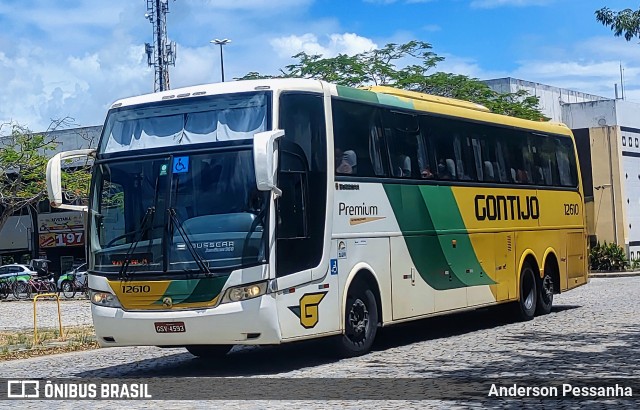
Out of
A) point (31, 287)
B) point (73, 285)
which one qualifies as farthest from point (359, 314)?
point (31, 287)

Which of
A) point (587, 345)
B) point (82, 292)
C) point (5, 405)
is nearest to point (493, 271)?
point (587, 345)

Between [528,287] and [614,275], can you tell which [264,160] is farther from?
[614,275]

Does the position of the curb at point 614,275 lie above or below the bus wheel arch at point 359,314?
below

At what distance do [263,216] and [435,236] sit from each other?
15.3 feet

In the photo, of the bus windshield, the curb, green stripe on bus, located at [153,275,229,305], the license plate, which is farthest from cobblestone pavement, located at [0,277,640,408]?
the curb

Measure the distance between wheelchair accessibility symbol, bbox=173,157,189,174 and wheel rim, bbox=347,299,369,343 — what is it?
302cm

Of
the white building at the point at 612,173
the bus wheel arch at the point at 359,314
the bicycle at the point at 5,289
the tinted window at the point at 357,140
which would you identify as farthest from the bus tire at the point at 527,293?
the bicycle at the point at 5,289

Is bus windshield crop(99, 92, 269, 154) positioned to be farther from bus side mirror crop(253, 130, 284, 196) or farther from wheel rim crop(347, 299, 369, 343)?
wheel rim crop(347, 299, 369, 343)

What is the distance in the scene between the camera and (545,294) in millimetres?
20344

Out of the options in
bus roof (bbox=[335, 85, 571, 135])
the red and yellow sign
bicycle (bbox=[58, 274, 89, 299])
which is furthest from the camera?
the red and yellow sign

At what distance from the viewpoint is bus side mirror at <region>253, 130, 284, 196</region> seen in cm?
1173

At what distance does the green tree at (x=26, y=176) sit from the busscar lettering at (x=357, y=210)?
35.8ft

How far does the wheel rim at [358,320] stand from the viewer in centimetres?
1408

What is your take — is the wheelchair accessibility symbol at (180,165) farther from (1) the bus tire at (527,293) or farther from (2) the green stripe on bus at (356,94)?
(1) the bus tire at (527,293)
